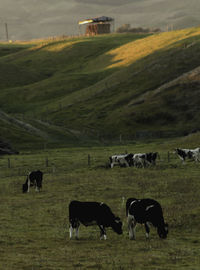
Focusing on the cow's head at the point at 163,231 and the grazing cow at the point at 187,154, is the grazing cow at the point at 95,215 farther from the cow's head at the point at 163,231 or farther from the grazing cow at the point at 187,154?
the grazing cow at the point at 187,154

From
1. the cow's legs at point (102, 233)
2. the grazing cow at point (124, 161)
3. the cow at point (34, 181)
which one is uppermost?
the cow's legs at point (102, 233)

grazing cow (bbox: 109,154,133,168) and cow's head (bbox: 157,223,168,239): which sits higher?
cow's head (bbox: 157,223,168,239)

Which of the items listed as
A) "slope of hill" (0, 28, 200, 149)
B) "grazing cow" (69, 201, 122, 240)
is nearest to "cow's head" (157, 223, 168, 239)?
"grazing cow" (69, 201, 122, 240)

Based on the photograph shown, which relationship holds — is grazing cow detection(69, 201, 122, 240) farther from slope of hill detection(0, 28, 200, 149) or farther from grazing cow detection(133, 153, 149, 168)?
slope of hill detection(0, 28, 200, 149)

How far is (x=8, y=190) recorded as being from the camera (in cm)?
4250

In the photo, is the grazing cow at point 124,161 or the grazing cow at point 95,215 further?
the grazing cow at point 124,161

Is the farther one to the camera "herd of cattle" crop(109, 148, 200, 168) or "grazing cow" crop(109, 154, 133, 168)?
"grazing cow" crop(109, 154, 133, 168)

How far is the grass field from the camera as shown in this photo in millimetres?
19609

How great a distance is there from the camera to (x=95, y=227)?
90.7ft

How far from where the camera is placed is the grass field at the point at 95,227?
19609 millimetres

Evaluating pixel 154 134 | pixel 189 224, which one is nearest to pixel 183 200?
pixel 189 224

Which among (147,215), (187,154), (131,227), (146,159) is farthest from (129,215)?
(187,154)

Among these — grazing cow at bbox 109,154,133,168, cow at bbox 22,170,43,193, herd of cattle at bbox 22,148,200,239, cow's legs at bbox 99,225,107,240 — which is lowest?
grazing cow at bbox 109,154,133,168

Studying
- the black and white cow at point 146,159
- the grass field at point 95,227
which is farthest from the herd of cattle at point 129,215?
the black and white cow at point 146,159
